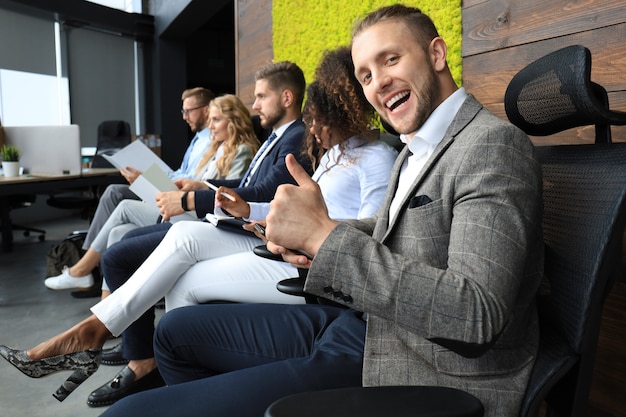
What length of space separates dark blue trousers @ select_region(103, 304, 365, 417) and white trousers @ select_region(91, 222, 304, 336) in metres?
0.31

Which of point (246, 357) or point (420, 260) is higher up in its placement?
point (420, 260)

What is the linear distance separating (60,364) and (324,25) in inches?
88.8

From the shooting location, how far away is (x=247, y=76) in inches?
167

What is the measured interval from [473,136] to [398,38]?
0.99ft

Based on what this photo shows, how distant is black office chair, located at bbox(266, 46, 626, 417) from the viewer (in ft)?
2.67

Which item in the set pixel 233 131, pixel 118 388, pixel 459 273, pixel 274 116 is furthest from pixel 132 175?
pixel 459 273

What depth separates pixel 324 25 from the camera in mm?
3031

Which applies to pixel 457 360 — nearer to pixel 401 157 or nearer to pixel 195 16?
pixel 401 157

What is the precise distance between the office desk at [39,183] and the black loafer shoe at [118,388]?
2370 mm

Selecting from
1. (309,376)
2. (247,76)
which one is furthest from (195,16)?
(309,376)

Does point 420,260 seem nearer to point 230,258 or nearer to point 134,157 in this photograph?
point 230,258

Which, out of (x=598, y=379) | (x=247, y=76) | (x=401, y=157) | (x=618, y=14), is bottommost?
(x=598, y=379)

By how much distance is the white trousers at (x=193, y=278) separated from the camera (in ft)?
5.39

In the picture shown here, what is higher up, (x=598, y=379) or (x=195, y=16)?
(x=195, y=16)
